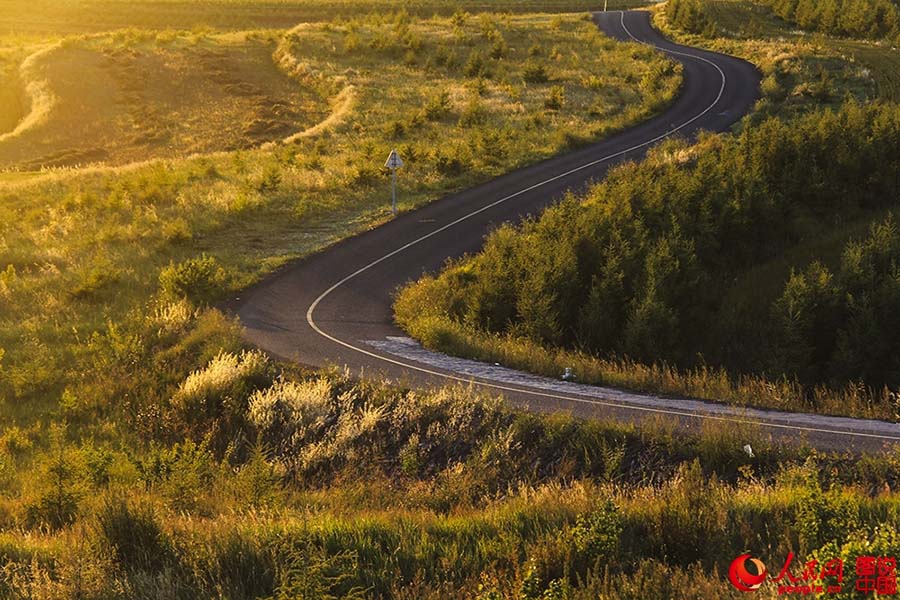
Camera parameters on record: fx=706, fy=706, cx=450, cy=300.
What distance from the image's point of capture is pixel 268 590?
6605 millimetres

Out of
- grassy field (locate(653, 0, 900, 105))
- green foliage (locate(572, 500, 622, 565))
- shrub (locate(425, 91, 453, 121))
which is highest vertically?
grassy field (locate(653, 0, 900, 105))

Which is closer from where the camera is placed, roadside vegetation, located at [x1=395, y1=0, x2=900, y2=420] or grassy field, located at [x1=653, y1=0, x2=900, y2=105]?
roadside vegetation, located at [x1=395, y1=0, x2=900, y2=420]

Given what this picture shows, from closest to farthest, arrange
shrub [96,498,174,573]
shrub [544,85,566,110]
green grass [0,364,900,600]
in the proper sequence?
green grass [0,364,900,600], shrub [96,498,174,573], shrub [544,85,566,110]

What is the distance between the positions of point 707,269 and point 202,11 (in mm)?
96216

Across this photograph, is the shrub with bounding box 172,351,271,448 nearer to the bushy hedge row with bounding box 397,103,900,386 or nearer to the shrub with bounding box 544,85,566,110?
the bushy hedge row with bounding box 397,103,900,386

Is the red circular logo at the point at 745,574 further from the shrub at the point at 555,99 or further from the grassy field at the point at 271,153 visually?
the shrub at the point at 555,99

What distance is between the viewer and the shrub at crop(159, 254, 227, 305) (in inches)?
784

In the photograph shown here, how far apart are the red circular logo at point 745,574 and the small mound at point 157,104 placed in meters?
41.2

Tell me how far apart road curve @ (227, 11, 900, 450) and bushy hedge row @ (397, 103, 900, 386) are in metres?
1.93

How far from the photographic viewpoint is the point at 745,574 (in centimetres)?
628

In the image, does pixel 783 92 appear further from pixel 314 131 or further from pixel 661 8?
pixel 661 8

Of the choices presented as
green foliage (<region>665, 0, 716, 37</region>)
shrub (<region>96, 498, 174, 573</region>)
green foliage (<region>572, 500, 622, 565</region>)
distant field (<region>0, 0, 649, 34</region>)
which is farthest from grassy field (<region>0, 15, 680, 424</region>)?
distant field (<region>0, 0, 649, 34</region>)

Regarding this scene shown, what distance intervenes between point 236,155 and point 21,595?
33043mm

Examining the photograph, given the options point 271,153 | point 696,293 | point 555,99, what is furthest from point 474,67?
point 696,293
